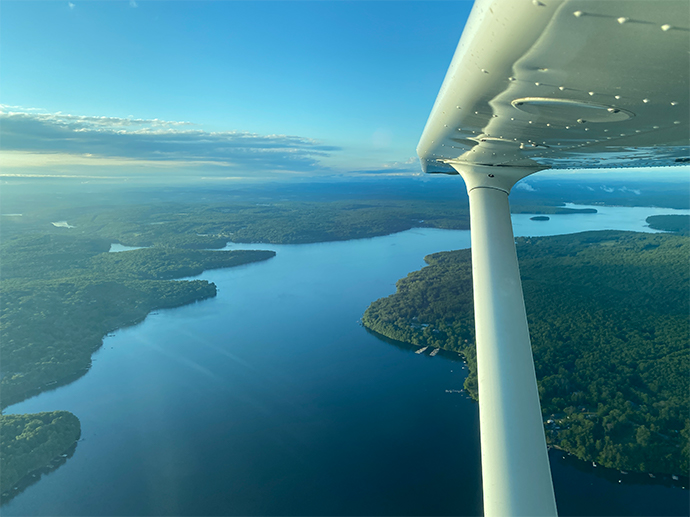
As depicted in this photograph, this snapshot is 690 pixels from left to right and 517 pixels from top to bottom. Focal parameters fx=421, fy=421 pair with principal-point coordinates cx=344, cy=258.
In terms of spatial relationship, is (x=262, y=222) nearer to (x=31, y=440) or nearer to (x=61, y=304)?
(x=61, y=304)

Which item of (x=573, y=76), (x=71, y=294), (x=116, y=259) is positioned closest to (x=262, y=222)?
(x=116, y=259)

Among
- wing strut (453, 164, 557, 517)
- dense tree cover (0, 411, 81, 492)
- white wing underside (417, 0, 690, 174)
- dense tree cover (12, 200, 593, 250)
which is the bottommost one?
dense tree cover (0, 411, 81, 492)

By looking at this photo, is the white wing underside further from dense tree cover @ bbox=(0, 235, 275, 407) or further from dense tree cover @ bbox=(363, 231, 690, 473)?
dense tree cover @ bbox=(0, 235, 275, 407)

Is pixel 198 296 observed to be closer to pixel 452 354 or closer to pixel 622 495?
pixel 452 354

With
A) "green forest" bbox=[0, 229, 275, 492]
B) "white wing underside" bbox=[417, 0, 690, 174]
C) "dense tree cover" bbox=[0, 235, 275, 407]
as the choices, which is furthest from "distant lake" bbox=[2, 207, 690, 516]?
"white wing underside" bbox=[417, 0, 690, 174]

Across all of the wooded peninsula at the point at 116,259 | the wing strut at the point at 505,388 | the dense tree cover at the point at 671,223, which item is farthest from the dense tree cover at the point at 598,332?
the wing strut at the point at 505,388

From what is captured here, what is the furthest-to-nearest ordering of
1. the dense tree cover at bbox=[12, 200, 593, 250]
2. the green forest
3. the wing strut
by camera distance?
the dense tree cover at bbox=[12, 200, 593, 250] → the green forest → the wing strut

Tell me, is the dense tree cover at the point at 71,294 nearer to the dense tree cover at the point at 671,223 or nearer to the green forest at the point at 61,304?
the green forest at the point at 61,304
